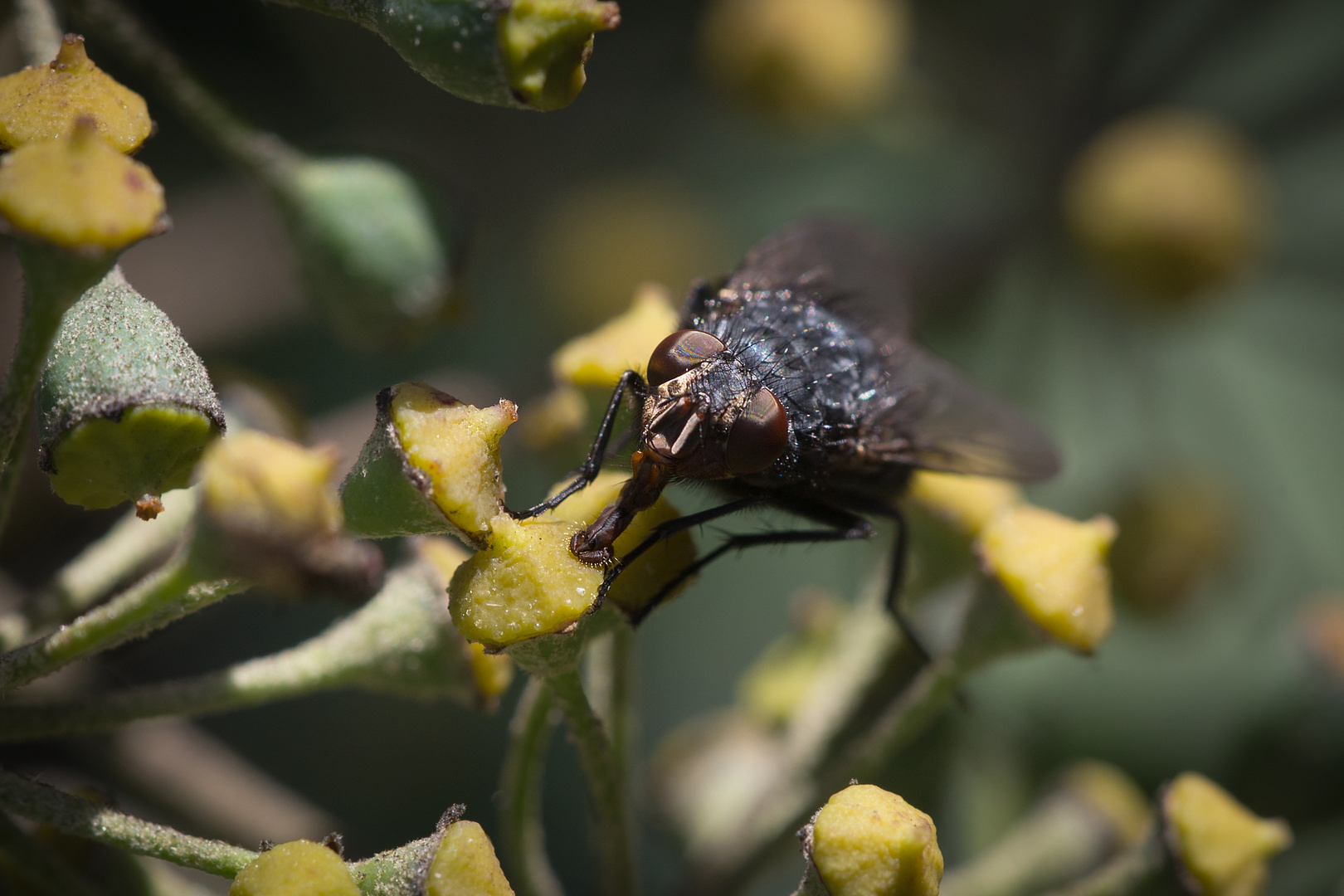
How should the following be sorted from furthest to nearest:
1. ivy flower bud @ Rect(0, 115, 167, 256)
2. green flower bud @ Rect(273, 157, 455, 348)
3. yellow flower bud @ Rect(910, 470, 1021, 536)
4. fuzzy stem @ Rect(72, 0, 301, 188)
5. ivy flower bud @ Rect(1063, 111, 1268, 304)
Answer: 1. ivy flower bud @ Rect(1063, 111, 1268, 304)
2. yellow flower bud @ Rect(910, 470, 1021, 536)
3. green flower bud @ Rect(273, 157, 455, 348)
4. fuzzy stem @ Rect(72, 0, 301, 188)
5. ivy flower bud @ Rect(0, 115, 167, 256)

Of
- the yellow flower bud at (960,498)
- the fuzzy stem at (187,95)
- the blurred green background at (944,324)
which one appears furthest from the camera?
the blurred green background at (944,324)

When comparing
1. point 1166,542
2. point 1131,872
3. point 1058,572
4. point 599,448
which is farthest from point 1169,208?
point 599,448

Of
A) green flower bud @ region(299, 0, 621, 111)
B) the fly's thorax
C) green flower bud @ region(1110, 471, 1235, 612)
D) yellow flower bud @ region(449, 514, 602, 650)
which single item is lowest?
green flower bud @ region(1110, 471, 1235, 612)

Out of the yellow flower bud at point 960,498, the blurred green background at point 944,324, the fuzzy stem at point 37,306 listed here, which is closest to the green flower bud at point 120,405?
the fuzzy stem at point 37,306

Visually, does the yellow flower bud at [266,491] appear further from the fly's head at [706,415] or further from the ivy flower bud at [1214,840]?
the ivy flower bud at [1214,840]

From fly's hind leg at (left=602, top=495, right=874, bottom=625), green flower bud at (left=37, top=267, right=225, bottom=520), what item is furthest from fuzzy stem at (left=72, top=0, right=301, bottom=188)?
fly's hind leg at (left=602, top=495, right=874, bottom=625)

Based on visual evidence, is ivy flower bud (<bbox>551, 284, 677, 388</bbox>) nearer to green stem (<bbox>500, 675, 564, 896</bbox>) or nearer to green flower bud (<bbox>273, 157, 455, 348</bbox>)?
green flower bud (<bbox>273, 157, 455, 348</bbox>)
